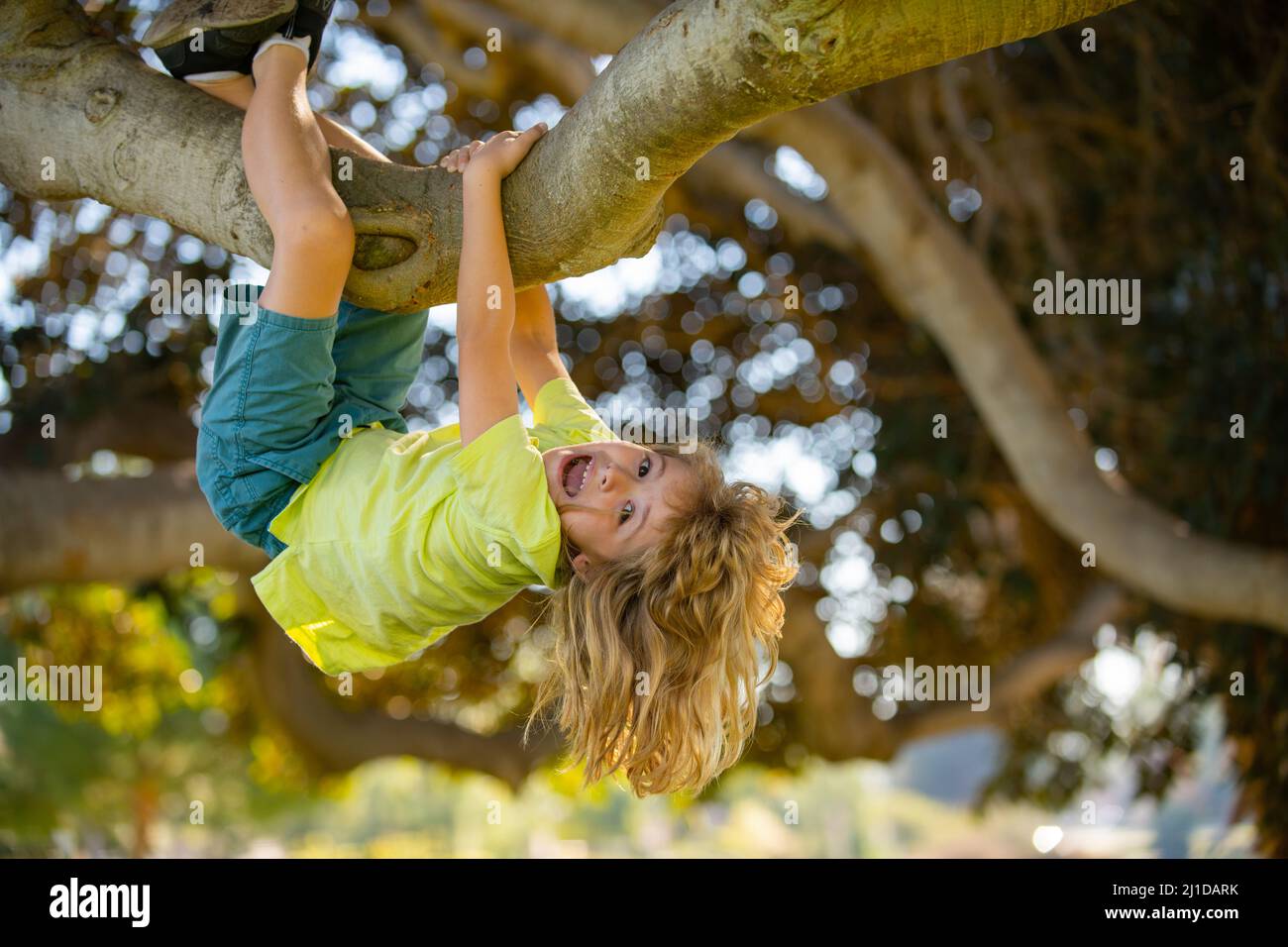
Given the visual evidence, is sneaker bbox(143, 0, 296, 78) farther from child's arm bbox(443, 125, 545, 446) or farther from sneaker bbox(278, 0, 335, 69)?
child's arm bbox(443, 125, 545, 446)

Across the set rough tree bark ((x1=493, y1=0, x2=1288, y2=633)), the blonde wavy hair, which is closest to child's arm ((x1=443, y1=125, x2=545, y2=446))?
the blonde wavy hair

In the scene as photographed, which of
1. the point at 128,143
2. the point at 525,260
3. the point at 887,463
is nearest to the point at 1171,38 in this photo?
the point at 887,463

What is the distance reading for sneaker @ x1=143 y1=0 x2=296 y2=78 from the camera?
246 centimetres

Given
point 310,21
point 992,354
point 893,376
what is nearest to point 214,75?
point 310,21

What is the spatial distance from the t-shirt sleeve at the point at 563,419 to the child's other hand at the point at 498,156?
70 centimetres

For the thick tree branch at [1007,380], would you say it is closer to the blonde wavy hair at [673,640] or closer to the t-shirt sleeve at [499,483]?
the blonde wavy hair at [673,640]

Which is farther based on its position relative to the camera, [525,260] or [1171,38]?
[1171,38]

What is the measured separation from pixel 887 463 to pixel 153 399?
3616mm

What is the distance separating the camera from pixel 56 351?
593 cm

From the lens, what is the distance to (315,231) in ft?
7.31

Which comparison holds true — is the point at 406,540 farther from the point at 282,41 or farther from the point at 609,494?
the point at 282,41

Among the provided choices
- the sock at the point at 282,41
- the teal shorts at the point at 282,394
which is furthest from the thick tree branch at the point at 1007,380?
the sock at the point at 282,41
